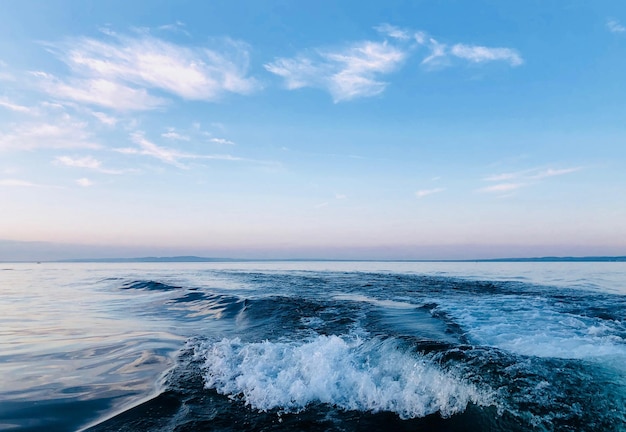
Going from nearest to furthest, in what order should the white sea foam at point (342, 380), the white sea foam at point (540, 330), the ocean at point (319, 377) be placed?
the ocean at point (319, 377) < the white sea foam at point (342, 380) < the white sea foam at point (540, 330)

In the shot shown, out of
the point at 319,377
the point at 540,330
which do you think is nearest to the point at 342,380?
the point at 319,377

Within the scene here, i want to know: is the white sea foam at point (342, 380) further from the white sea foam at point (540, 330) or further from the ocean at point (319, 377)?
the white sea foam at point (540, 330)

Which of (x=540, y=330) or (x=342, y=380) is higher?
(x=342, y=380)

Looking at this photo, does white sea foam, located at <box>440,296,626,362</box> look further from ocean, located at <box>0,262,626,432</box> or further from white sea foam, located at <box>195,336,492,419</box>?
white sea foam, located at <box>195,336,492,419</box>

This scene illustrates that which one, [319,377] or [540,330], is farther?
[540,330]

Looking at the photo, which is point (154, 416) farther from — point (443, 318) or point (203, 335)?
point (443, 318)

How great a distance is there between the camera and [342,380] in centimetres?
620

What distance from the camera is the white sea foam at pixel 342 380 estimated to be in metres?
5.46

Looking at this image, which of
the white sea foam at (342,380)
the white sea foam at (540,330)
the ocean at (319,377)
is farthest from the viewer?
the white sea foam at (540,330)

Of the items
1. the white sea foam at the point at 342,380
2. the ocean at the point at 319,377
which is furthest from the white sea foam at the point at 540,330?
the white sea foam at the point at 342,380

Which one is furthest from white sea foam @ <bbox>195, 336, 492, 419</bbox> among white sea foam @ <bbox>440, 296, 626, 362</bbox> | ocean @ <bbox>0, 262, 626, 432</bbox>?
white sea foam @ <bbox>440, 296, 626, 362</bbox>

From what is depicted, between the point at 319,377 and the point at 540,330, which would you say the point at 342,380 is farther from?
the point at 540,330

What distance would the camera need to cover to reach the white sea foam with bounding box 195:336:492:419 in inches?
215

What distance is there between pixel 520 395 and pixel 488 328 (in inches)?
262
